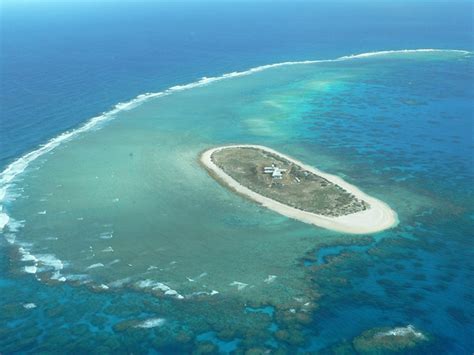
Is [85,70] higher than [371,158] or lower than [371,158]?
higher

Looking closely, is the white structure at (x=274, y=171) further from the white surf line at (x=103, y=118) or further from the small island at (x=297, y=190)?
the white surf line at (x=103, y=118)

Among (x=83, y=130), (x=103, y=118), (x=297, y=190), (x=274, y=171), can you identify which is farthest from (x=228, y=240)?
(x=103, y=118)

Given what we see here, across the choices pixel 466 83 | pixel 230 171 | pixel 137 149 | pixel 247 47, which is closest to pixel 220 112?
pixel 137 149

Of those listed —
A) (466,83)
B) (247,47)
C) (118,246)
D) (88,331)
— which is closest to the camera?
(88,331)

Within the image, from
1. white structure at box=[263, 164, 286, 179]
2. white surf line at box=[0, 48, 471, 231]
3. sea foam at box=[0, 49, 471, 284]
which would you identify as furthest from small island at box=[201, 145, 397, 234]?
white surf line at box=[0, 48, 471, 231]

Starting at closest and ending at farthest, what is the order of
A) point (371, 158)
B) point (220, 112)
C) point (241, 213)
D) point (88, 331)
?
point (88, 331) → point (241, 213) → point (371, 158) → point (220, 112)

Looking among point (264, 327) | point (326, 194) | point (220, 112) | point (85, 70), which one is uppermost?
point (85, 70)

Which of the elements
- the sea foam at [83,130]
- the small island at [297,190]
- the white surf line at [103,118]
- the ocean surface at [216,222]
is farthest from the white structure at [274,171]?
the white surf line at [103,118]

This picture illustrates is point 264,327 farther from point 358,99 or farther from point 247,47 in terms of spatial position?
point 247,47
